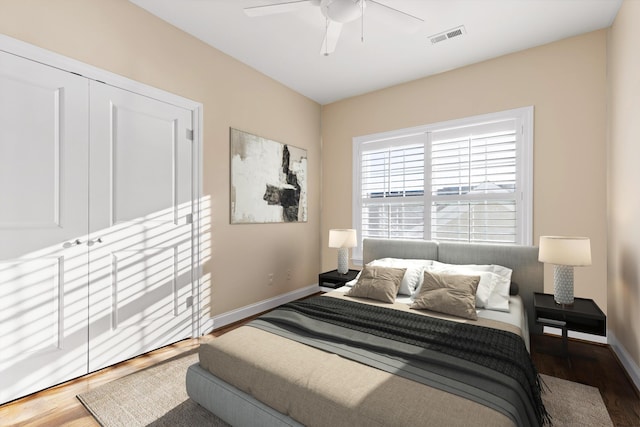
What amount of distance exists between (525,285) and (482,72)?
241 centimetres

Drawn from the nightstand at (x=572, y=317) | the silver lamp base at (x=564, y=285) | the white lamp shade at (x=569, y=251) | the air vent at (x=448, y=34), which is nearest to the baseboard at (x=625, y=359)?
the nightstand at (x=572, y=317)

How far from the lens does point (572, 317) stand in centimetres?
248

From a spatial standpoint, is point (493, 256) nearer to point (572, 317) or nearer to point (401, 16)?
point (572, 317)

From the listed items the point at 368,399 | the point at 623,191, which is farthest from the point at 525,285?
the point at 368,399

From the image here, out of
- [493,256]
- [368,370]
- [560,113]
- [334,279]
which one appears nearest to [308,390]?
[368,370]

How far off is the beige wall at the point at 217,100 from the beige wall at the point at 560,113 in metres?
2.12

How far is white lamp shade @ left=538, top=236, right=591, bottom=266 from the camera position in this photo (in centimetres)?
252

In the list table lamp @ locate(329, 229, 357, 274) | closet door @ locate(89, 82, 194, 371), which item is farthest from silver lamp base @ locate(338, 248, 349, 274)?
closet door @ locate(89, 82, 194, 371)

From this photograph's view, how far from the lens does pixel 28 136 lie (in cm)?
210

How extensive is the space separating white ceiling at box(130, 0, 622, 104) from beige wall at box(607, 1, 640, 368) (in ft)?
1.26

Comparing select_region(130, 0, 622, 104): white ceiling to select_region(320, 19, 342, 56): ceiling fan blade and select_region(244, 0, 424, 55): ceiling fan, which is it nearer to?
select_region(244, 0, 424, 55): ceiling fan

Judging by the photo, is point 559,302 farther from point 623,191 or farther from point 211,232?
point 211,232

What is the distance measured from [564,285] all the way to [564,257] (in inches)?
10.5

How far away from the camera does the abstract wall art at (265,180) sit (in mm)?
3555
